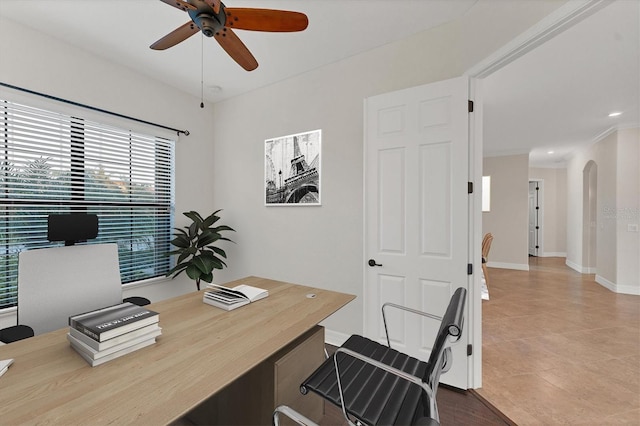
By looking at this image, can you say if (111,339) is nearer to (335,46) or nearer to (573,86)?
(335,46)

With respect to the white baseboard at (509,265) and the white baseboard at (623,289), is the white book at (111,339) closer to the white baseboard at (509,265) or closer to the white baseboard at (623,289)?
the white baseboard at (623,289)

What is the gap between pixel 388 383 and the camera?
4.22ft

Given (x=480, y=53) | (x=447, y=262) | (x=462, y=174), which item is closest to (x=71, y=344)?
(x=447, y=262)

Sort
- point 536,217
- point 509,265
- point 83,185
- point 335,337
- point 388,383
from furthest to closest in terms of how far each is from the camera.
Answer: point 536,217 → point 509,265 → point 335,337 → point 83,185 → point 388,383

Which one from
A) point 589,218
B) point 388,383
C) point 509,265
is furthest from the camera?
point 509,265

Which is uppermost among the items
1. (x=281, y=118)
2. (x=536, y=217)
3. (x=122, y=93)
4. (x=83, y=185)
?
(x=122, y=93)

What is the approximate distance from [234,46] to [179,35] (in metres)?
0.32

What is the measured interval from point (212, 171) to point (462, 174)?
3143 mm

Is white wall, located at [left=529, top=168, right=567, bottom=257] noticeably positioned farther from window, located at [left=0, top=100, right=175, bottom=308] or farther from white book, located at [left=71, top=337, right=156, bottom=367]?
white book, located at [left=71, top=337, right=156, bottom=367]

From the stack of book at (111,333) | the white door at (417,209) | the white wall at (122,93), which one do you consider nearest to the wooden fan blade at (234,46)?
the white door at (417,209)

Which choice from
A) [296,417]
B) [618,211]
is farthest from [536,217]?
[296,417]

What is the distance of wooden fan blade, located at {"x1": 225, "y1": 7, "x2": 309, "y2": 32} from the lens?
1360mm

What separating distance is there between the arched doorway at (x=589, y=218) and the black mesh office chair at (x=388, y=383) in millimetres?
6893

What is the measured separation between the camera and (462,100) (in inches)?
79.3
